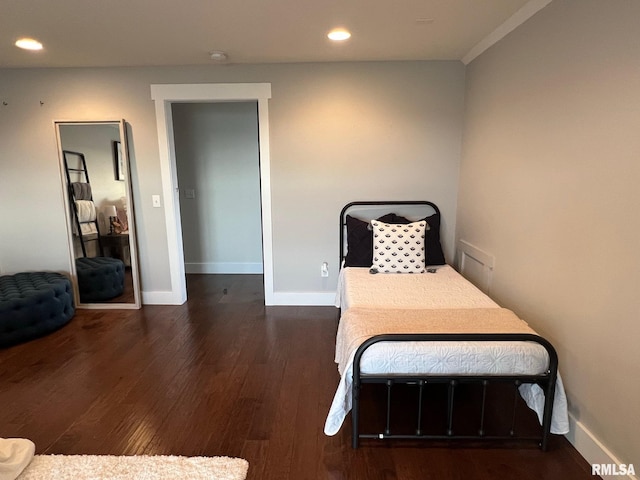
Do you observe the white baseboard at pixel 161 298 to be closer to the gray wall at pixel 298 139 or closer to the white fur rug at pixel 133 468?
the gray wall at pixel 298 139

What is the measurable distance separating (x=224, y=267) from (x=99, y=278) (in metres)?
1.61

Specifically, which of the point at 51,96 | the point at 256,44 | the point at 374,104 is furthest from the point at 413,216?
the point at 51,96

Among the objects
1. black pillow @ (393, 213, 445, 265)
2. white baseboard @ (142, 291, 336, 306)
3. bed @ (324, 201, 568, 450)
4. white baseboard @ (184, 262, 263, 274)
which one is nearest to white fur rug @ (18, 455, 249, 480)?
bed @ (324, 201, 568, 450)

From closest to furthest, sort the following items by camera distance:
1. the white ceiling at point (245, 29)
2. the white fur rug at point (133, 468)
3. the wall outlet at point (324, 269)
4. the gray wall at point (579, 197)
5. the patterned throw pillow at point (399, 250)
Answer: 1. the gray wall at point (579, 197)
2. the white fur rug at point (133, 468)
3. the white ceiling at point (245, 29)
4. the patterned throw pillow at point (399, 250)
5. the wall outlet at point (324, 269)

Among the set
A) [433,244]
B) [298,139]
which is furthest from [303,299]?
[298,139]

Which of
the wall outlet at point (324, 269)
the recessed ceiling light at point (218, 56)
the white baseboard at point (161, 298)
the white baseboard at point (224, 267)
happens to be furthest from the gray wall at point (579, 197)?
the white baseboard at point (224, 267)

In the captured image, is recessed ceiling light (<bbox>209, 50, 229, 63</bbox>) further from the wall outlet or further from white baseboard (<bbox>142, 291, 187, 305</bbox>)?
white baseboard (<bbox>142, 291, 187, 305</bbox>)

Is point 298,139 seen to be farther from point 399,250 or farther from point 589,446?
point 589,446

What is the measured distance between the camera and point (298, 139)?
3.41 metres

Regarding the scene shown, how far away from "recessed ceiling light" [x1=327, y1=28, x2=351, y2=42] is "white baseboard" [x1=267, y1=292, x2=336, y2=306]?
7.45 feet

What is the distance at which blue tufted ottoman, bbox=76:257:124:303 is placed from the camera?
3672mm

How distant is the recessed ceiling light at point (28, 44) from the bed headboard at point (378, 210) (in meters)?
2.71

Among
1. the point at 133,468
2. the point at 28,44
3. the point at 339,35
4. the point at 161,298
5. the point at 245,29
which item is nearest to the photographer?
the point at 133,468

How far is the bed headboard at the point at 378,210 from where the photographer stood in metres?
3.46
